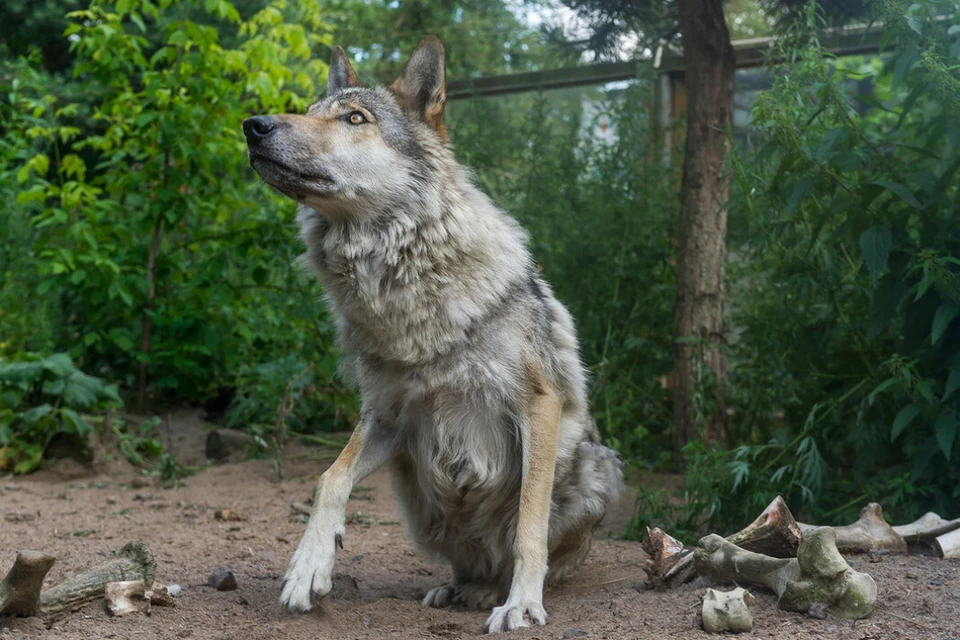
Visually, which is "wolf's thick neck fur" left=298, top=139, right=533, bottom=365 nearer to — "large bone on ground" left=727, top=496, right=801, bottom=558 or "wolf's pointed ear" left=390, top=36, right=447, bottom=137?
"wolf's pointed ear" left=390, top=36, right=447, bottom=137

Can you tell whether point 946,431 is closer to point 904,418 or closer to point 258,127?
point 904,418

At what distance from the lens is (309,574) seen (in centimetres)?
342

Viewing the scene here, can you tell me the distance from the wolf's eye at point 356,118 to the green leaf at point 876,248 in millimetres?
2300

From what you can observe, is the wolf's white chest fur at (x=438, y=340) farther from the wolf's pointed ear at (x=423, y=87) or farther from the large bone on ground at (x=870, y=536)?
the large bone on ground at (x=870, y=536)

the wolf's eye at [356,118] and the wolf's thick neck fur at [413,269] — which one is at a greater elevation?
the wolf's eye at [356,118]

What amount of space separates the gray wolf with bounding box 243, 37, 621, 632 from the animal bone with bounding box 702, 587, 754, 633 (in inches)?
25.4

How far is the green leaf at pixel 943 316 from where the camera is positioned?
4.09 metres

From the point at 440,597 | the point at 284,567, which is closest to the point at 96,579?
the point at 284,567

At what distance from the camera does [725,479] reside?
4.84m

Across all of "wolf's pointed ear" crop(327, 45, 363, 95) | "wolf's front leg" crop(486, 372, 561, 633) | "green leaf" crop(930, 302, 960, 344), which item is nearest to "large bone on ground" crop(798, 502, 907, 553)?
"green leaf" crop(930, 302, 960, 344)

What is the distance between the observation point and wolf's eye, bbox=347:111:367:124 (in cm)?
385

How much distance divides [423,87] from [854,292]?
2.65 meters

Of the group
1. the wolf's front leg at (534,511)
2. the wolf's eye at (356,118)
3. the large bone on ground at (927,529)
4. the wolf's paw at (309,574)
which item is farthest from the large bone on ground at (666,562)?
the wolf's eye at (356,118)

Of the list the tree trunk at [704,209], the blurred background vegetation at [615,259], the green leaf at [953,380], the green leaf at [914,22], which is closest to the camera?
the green leaf at [914,22]
